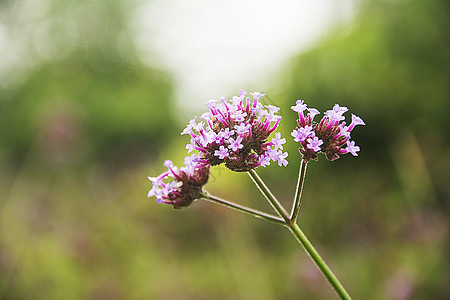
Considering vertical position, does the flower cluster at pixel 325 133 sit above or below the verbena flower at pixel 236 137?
below

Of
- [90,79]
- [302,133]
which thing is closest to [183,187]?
[302,133]

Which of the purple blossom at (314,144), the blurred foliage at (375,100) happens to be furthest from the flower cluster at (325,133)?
the blurred foliage at (375,100)

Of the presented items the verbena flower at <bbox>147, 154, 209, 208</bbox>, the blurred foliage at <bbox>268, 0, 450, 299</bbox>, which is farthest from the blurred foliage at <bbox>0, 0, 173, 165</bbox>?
the verbena flower at <bbox>147, 154, 209, 208</bbox>

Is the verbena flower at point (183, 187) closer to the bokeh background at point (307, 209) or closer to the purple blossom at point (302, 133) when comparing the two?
the purple blossom at point (302, 133)

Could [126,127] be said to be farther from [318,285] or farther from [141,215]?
[318,285]

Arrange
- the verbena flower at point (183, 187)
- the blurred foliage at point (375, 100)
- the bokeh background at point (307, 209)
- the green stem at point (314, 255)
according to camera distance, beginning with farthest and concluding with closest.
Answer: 1. the blurred foliage at point (375, 100)
2. the bokeh background at point (307, 209)
3. the verbena flower at point (183, 187)
4. the green stem at point (314, 255)
